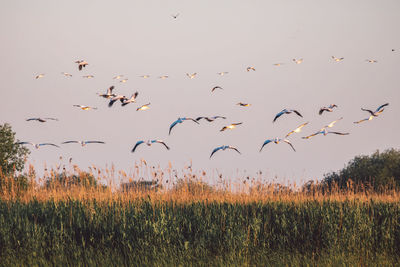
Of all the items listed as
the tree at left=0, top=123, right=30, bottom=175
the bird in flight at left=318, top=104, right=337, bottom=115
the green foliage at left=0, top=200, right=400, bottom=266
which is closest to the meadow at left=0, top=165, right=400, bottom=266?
the green foliage at left=0, top=200, right=400, bottom=266

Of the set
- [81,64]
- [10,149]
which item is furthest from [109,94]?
[10,149]

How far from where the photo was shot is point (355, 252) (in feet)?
39.3

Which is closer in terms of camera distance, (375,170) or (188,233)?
(188,233)

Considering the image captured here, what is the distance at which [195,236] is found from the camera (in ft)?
37.9

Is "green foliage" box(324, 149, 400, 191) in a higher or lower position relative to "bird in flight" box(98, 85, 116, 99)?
lower

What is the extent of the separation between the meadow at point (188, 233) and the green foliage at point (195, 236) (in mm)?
31

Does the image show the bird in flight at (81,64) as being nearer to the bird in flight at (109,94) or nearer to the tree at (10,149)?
the bird in flight at (109,94)

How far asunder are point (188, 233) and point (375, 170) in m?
24.9

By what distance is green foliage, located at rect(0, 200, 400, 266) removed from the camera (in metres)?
10.7

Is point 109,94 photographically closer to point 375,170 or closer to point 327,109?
point 327,109

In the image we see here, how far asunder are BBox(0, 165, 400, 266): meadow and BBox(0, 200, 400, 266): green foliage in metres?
0.03

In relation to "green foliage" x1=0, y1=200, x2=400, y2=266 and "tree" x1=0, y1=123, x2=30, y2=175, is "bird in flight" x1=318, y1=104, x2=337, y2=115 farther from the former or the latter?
"tree" x1=0, y1=123, x2=30, y2=175

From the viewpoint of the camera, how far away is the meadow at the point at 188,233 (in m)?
10.8

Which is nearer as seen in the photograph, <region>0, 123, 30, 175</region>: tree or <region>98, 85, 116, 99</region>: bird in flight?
<region>98, 85, 116, 99</region>: bird in flight
